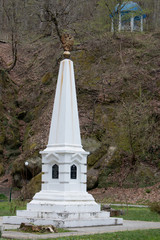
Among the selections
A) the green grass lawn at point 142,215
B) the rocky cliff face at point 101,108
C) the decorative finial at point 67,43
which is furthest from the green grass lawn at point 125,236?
the rocky cliff face at point 101,108

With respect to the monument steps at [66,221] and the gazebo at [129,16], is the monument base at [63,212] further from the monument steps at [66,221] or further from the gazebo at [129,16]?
the gazebo at [129,16]

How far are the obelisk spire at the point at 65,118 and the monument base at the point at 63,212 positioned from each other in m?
1.65

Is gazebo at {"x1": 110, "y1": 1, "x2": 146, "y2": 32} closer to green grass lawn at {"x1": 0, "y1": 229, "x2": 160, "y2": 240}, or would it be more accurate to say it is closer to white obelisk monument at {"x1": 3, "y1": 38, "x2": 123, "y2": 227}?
white obelisk monument at {"x1": 3, "y1": 38, "x2": 123, "y2": 227}

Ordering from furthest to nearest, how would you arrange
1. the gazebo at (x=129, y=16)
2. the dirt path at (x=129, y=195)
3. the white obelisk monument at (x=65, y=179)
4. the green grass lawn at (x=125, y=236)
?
the gazebo at (x=129, y=16)
the dirt path at (x=129, y=195)
the white obelisk monument at (x=65, y=179)
the green grass lawn at (x=125, y=236)

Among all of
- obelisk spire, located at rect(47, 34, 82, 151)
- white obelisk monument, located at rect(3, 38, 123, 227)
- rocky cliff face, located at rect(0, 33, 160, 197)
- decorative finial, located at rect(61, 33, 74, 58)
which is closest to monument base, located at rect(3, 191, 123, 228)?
white obelisk monument, located at rect(3, 38, 123, 227)

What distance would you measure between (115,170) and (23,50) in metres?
24.1

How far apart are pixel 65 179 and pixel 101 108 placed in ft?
55.8

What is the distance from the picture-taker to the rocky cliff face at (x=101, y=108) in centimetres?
2606

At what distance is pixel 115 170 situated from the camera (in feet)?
84.6

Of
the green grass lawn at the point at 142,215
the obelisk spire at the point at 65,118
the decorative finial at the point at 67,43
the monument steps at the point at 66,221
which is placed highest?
the decorative finial at the point at 67,43

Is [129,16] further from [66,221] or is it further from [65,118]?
[66,221]

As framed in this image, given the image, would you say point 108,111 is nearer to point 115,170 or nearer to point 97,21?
point 115,170

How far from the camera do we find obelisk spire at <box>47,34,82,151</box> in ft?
44.8

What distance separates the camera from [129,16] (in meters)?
38.4
